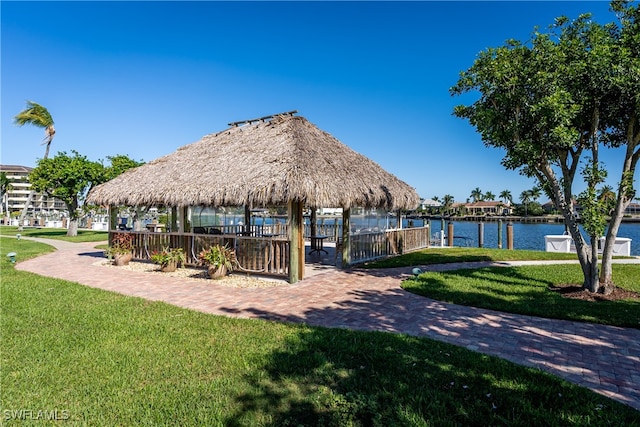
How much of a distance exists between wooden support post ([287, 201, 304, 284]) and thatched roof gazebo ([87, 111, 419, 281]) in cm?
3

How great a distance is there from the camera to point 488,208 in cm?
10906

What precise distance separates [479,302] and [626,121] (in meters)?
5.47

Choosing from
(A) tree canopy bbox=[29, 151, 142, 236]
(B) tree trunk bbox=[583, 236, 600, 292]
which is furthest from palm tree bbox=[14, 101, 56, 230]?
(B) tree trunk bbox=[583, 236, 600, 292]

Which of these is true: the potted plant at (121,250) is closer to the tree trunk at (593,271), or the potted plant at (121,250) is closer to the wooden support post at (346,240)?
the wooden support post at (346,240)

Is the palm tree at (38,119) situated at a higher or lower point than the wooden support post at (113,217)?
higher

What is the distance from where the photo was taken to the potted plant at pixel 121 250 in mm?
11688

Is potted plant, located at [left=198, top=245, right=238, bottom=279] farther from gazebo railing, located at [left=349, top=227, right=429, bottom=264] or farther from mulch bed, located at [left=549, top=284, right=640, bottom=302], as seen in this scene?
mulch bed, located at [left=549, top=284, right=640, bottom=302]

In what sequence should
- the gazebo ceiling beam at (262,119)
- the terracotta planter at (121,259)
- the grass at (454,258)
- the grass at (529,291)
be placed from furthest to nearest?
the gazebo ceiling beam at (262,119) < the grass at (454,258) < the terracotta planter at (121,259) < the grass at (529,291)

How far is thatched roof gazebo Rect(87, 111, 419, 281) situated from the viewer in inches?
347

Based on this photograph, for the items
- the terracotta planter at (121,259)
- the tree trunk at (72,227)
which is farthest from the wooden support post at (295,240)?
the tree trunk at (72,227)

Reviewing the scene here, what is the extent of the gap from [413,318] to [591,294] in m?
4.46

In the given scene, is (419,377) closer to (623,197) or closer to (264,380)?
(264,380)

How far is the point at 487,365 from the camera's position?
3961mm

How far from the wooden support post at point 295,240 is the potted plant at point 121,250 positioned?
21.3 ft
